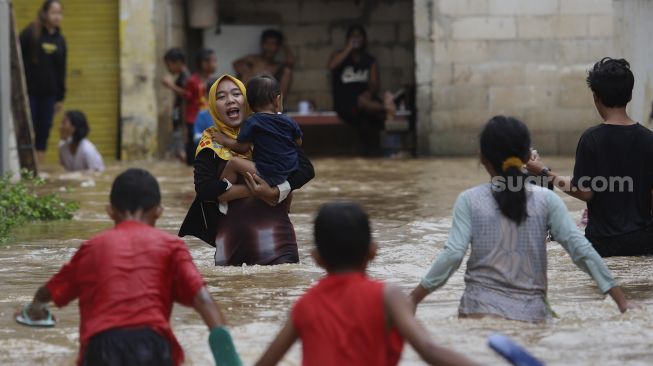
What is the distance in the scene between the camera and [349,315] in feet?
13.0

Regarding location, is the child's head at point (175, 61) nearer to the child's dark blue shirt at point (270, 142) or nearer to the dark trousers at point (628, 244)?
the child's dark blue shirt at point (270, 142)

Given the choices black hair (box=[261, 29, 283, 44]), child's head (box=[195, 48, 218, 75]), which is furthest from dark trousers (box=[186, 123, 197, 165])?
black hair (box=[261, 29, 283, 44])

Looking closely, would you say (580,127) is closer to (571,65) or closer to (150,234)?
(571,65)

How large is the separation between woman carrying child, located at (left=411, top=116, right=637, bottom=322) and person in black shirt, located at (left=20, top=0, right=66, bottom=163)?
405 inches

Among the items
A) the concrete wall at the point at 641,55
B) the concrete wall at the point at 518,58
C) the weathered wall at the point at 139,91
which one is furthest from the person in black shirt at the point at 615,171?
the weathered wall at the point at 139,91

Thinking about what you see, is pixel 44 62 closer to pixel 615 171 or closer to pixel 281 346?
pixel 615 171

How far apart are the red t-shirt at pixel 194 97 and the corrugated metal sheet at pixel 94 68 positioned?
233cm

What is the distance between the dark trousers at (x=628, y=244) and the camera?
24.1 ft

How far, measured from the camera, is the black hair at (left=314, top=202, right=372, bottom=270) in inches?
161

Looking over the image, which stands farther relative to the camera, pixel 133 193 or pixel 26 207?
pixel 26 207

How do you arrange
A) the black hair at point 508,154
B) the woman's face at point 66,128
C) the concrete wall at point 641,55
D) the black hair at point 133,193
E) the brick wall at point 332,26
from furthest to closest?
the brick wall at point 332,26 < the woman's face at point 66,128 < the concrete wall at point 641,55 < the black hair at point 508,154 < the black hair at point 133,193

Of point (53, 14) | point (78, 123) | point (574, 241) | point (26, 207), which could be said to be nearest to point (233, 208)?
point (574, 241)

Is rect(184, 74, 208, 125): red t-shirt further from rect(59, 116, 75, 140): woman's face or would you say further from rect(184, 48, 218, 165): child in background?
rect(59, 116, 75, 140): woman's face

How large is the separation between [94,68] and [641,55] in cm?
765
